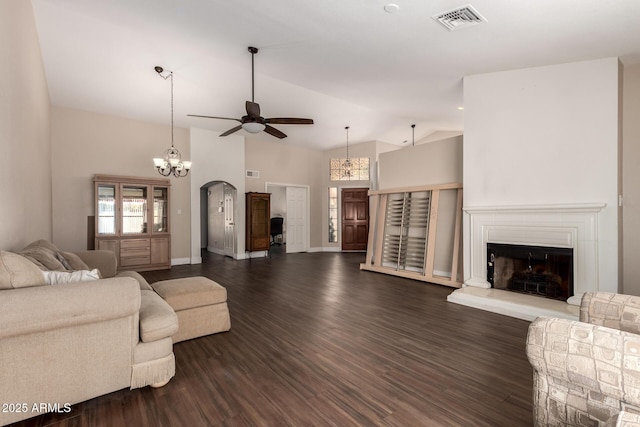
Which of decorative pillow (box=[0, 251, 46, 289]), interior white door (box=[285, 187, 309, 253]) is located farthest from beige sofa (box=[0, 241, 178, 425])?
interior white door (box=[285, 187, 309, 253])

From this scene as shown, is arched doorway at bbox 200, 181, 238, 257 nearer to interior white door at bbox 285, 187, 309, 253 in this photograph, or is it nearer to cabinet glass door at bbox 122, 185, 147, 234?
interior white door at bbox 285, 187, 309, 253

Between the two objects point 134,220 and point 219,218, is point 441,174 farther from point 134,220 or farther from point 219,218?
point 219,218

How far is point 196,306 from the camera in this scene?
9.41 feet

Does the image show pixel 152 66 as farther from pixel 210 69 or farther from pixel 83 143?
pixel 83 143

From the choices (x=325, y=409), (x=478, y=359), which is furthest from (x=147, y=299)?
(x=478, y=359)

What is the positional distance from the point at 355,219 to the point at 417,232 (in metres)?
4.04

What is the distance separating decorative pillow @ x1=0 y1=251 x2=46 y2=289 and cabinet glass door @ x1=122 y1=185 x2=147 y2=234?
4980 mm

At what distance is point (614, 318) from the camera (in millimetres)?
1623

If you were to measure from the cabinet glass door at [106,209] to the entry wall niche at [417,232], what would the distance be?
5.35m

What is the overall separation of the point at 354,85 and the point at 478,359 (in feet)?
14.4

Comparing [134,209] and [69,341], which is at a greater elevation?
[134,209]

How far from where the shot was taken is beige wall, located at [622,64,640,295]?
3820 mm

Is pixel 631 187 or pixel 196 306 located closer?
pixel 196 306

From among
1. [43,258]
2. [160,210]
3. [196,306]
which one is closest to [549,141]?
[196,306]
